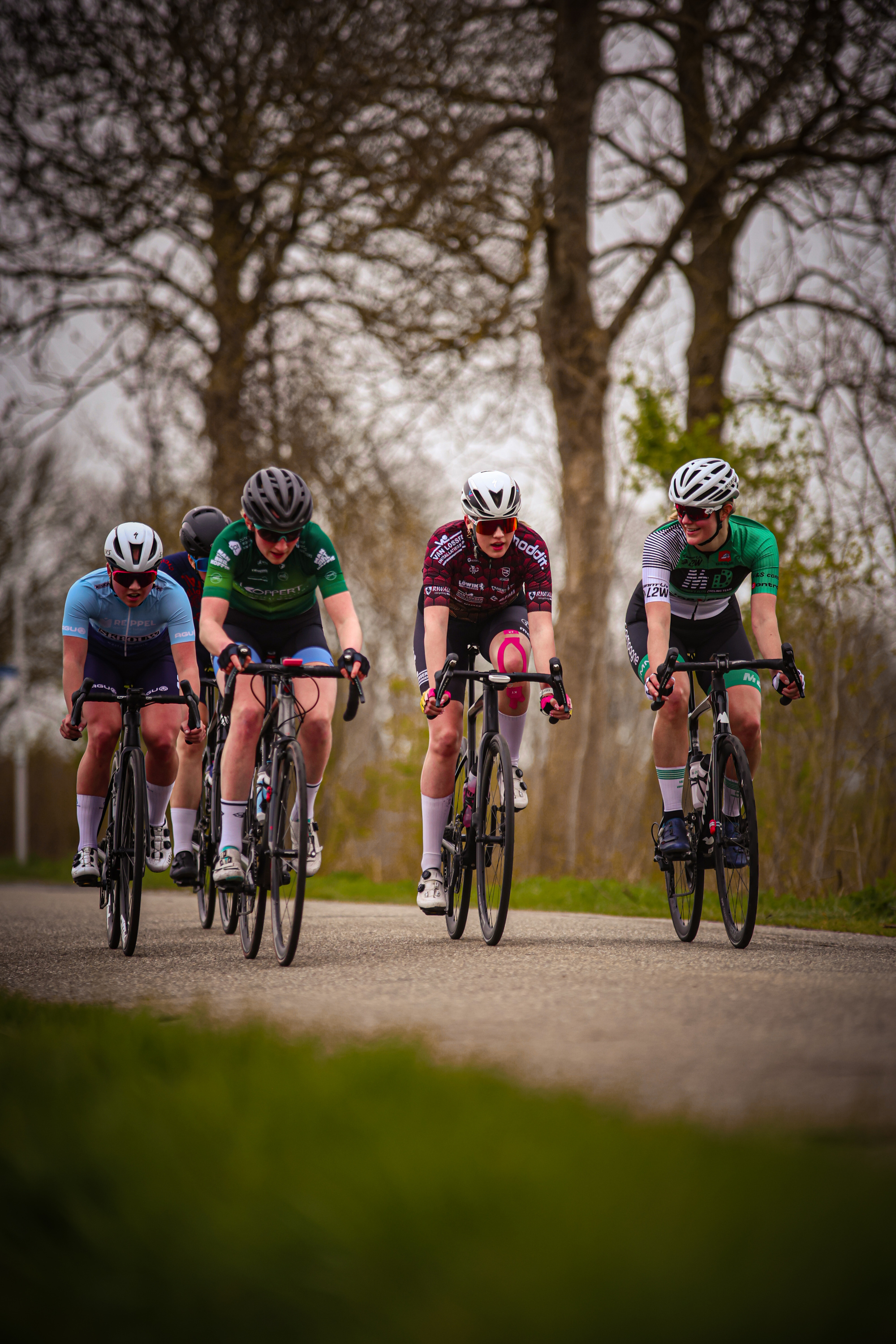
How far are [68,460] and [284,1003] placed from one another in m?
32.6

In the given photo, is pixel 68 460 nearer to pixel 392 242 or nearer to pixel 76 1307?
pixel 392 242

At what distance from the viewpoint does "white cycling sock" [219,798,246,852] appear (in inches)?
231

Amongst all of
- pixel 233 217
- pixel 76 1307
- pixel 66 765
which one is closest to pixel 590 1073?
pixel 76 1307

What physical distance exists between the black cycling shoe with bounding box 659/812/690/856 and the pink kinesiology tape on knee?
988 mm

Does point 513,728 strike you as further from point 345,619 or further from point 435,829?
point 345,619

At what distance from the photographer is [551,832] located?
12734mm

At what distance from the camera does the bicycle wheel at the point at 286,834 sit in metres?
5.19

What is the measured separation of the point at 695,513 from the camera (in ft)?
20.0

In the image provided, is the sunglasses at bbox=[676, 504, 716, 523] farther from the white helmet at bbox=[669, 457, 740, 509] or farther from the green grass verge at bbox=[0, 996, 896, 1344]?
the green grass verge at bbox=[0, 996, 896, 1344]

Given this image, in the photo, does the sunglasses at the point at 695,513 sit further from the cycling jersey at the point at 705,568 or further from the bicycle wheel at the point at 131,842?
the bicycle wheel at the point at 131,842

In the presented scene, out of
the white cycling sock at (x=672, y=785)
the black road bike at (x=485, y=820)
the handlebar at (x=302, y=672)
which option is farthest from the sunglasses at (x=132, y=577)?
the white cycling sock at (x=672, y=785)

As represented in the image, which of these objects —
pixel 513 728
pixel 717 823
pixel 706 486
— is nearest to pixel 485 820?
pixel 513 728

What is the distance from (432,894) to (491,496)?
6.87 feet

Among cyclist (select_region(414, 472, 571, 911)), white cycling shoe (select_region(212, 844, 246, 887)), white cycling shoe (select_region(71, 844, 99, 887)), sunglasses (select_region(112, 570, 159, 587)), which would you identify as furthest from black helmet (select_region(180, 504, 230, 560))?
white cycling shoe (select_region(212, 844, 246, 887))
